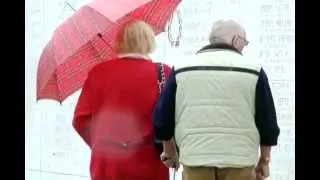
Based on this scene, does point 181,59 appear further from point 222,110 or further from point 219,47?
point 222,110

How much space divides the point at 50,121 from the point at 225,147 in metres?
2.27

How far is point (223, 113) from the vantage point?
333cm

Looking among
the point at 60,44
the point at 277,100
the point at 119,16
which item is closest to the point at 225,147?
the point at 277,100

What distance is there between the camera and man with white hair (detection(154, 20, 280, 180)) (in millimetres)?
3322

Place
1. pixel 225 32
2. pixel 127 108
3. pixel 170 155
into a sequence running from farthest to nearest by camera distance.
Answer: pixel 127 108
pixel 170 155
pixel 225 32

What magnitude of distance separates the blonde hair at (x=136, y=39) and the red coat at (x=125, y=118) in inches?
2.2

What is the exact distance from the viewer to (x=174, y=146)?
3.60 metres

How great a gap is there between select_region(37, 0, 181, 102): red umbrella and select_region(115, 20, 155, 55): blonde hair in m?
0.56

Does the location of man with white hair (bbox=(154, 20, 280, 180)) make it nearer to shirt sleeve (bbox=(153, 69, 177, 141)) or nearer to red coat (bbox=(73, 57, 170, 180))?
shirt sleeve (bbox=(153, 69, 177, 141))

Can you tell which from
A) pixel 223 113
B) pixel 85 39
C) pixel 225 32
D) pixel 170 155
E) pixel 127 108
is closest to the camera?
pixel 223 113

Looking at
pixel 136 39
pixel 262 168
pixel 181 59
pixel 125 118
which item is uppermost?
pixel 136 39

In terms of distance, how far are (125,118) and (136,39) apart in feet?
1.41

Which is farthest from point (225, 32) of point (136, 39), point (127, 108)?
point (127, 108)

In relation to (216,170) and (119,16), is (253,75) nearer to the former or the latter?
(216,170)
